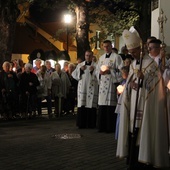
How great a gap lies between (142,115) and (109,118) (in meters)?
4.58

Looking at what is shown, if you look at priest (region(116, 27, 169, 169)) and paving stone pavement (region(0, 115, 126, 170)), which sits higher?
priest (region(116, 27, 169, 169))

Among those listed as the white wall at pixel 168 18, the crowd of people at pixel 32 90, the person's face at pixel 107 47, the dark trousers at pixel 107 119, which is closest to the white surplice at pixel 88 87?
the dark trousers at pixel 107 119

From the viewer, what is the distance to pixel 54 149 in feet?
28.3

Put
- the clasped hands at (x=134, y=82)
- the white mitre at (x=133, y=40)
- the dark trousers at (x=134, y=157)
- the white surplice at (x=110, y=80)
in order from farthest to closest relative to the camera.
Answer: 1. the white surplice at (x=110, y=80)
2. the white mitre at (x=133, y=40)
3. the dark trousers at (x=134, y=157)
4. the clasped hands at (x=134, y=82)

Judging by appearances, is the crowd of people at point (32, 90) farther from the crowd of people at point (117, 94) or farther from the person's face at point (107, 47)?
the person's face at point (107, 47)

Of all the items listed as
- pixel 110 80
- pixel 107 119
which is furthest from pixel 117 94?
pixel 107 119

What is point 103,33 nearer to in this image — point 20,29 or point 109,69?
point 20,29

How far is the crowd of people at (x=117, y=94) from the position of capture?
6328 millimetres

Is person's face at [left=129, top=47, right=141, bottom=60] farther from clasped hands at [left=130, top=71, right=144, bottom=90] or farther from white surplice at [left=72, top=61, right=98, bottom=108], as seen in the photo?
white surplice at [left=72, top=61, right=98, bottom=108]

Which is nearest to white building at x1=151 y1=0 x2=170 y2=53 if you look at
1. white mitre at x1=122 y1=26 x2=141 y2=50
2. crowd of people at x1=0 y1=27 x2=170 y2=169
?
crowd of people at x1=0 y1=27 x2=170 y2=169

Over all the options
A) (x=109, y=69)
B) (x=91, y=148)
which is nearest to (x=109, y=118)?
(x=109, y=69)

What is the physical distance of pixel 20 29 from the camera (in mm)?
38156

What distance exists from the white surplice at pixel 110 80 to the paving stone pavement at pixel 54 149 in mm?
922

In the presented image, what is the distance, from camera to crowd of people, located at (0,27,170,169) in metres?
6.33
